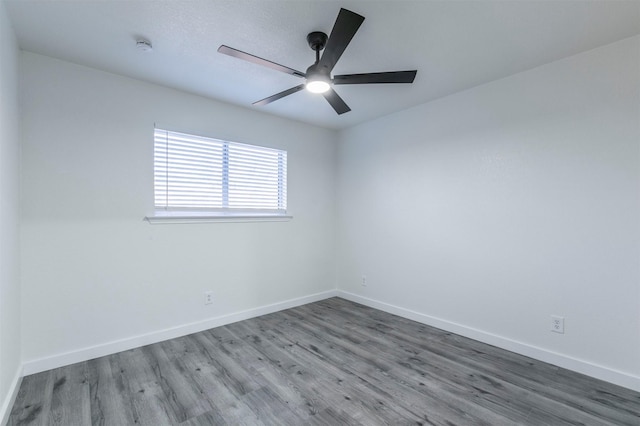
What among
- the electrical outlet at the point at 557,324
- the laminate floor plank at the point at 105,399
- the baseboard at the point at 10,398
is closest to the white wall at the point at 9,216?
the baseboard at the point at 10,398

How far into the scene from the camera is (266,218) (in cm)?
369

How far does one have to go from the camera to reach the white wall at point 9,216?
1724 millimetres

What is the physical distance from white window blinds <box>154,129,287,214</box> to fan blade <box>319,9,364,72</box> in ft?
6.03

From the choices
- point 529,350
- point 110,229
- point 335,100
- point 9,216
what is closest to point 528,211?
point 529,350

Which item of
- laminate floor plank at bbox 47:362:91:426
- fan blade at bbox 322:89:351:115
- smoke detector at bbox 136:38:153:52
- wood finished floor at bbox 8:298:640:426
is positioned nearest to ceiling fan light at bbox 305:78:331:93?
fan blade at bbox 322:89:351:115

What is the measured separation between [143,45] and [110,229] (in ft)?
5.08

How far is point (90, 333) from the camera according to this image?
2.53 m

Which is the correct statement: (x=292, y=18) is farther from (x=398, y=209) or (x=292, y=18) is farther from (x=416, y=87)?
(x=398, y=209)

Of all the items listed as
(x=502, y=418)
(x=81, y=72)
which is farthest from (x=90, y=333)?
(x=502, y=418)

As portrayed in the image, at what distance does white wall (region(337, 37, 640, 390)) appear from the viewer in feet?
7.16

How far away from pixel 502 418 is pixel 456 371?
533mm

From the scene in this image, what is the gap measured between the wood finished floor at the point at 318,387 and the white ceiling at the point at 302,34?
2.47 meters

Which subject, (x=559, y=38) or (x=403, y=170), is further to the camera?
(x=403, y=170)

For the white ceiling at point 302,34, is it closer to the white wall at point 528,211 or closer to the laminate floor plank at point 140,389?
the white wall at point 528,211
